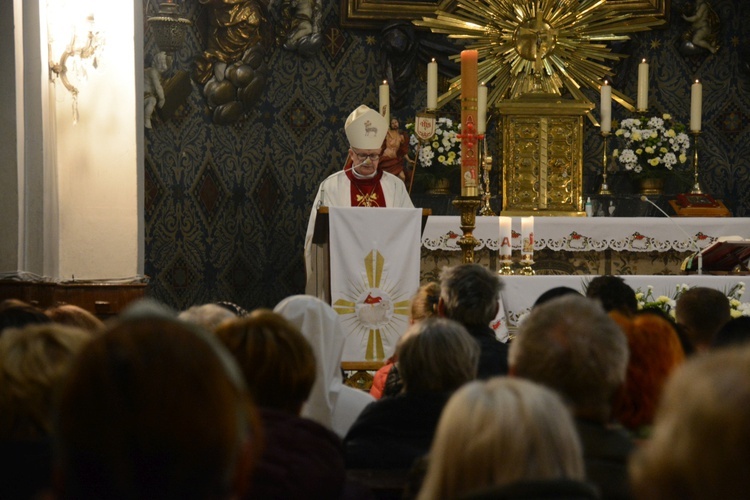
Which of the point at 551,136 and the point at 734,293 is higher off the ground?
the point at 551,136

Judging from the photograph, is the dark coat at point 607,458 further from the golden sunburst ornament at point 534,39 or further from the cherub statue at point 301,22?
the cherub statue at point 301,22

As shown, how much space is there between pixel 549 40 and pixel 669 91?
1374 mm

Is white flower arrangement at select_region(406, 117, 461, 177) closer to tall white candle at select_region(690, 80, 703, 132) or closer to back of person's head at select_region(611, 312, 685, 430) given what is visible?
tall white candle at select_region(690, 80, 703, 132)

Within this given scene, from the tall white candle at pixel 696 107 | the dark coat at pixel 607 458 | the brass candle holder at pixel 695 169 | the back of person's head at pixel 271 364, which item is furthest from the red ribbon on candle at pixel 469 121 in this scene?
the brass candle holder at pixel 695 169

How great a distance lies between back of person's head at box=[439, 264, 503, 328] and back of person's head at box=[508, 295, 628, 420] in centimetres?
174

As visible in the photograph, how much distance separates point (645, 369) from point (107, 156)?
4957mm

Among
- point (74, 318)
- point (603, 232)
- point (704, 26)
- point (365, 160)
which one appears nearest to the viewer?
point (74, 318)

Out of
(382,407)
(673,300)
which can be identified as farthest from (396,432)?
(673,300)

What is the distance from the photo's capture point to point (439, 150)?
9.64 metres

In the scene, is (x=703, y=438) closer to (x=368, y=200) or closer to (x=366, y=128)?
(x=366, y=128)

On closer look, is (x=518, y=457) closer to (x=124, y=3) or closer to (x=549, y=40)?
(x=124, y=3)

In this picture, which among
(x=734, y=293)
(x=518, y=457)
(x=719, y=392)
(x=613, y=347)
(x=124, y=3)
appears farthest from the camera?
(x=124, y=3)

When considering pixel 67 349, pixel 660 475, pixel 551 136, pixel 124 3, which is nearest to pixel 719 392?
pixel 660 475

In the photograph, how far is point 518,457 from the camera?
1.62m
